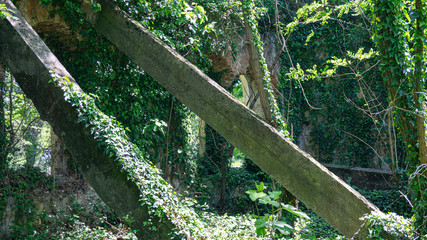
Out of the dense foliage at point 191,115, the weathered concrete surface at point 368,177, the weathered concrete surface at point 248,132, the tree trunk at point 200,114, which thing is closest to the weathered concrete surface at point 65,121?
the tree trunk at point 200,114

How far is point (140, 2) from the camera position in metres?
5.03

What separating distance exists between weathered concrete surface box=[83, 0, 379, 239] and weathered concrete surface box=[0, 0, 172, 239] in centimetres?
104

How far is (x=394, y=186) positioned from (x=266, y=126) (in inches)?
231

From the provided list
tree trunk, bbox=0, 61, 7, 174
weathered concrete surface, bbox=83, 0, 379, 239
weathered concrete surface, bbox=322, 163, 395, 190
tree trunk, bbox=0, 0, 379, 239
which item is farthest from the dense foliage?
weathered concrete surface, bbox=322, 163, 395, 190

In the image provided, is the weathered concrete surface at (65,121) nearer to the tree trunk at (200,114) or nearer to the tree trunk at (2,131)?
the tree trunk at (200,114)

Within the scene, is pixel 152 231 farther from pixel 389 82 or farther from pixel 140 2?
pixel 140 2

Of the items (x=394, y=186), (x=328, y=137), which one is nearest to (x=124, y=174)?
(x=394, y=186)

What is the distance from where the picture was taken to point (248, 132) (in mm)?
3672

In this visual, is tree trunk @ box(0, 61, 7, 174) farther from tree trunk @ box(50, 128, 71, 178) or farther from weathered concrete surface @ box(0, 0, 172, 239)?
tree trunk @ box(50, 128, 71, 178)

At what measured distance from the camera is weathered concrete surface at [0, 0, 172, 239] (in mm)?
3314

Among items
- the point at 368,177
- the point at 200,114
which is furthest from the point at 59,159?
the point at 368,177

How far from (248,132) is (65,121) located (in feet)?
6.10

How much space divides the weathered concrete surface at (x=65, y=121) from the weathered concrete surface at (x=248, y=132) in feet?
3.43

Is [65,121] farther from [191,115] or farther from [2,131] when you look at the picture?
[191,115]
